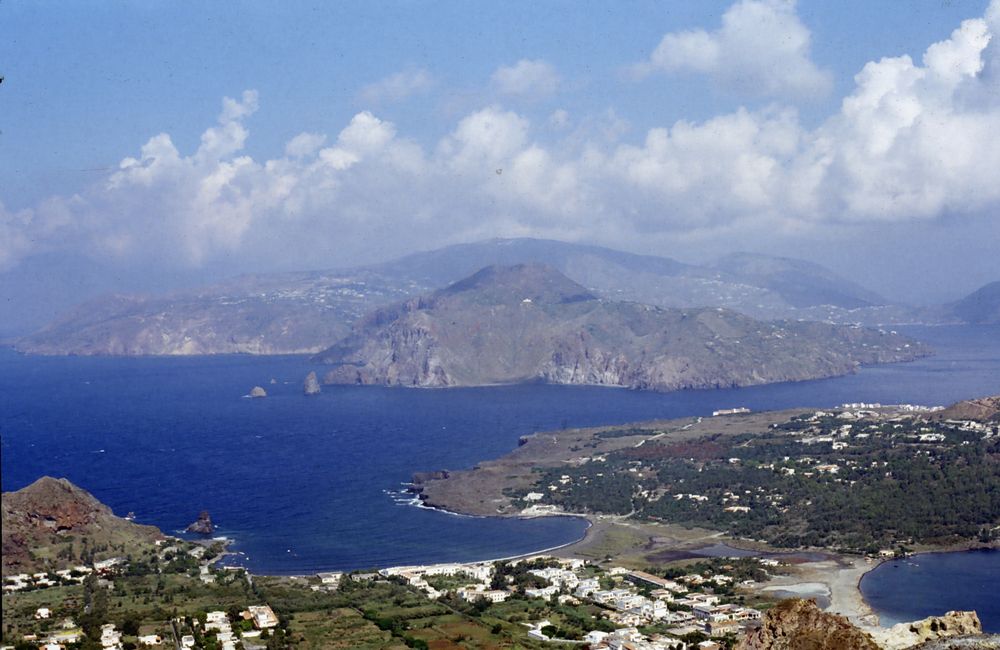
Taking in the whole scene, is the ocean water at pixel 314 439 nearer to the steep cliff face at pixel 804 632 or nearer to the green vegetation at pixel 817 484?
the green vegetation at pixel 817 484

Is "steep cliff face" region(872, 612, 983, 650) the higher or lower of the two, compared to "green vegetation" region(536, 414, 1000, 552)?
higher

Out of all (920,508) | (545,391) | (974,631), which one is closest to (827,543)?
(920,508)

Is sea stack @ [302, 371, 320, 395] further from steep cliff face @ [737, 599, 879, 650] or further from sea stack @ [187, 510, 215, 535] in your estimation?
steep cliff face @ [737, 599, 879, 650]

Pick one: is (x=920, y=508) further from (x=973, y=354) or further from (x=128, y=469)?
(x=973, y=354)

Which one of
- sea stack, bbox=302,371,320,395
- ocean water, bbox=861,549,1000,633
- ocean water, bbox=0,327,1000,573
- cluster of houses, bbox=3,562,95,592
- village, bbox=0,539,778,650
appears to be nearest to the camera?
village, bbox=0,539,778,650

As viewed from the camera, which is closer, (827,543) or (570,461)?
(827,543)

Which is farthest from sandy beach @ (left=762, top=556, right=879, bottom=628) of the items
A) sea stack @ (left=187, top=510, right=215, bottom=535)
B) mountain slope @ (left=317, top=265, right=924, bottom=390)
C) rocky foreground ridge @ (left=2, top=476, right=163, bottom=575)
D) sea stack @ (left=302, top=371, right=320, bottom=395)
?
sea stack @ (left=302, top=371, right=320, bottom=395)
